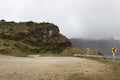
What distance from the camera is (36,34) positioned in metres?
183

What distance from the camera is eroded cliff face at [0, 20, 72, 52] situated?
6693 inches

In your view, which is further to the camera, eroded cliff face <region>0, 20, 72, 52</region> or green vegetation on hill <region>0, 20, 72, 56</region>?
eroded cliff face <region>0, 20, 72, 52</region>

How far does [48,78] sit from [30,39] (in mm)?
155558

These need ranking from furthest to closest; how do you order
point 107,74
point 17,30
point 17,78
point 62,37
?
1. point 62,37
2. point 17,30
3. point 107,74
4. point 17,78

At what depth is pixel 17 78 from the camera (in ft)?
63.6

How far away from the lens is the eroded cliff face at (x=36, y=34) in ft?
558

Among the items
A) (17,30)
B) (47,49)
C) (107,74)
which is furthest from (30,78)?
(17,30)

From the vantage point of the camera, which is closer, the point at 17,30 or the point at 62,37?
the point at 17,30

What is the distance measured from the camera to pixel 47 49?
165 meters

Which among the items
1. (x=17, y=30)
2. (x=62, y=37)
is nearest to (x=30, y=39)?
(x=17, y=30)

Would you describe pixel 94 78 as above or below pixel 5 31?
below

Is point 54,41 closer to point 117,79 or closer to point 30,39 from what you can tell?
point 30,39

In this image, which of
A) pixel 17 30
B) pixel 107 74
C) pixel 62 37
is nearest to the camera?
pixel 107 74

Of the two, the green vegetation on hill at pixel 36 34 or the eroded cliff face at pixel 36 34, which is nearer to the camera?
the green vegetation on hill at pixel 36 34
